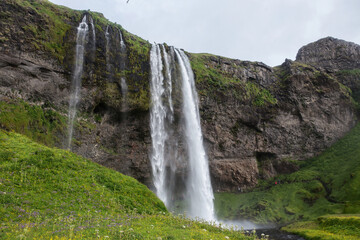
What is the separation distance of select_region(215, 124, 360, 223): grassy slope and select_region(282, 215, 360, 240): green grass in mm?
6458

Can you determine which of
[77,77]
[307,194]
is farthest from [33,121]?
[307,194]

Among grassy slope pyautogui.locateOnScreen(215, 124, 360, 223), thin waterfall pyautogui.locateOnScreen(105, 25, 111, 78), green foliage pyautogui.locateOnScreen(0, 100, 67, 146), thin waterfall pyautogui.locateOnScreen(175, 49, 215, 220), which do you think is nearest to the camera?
green foliage pyautogui.locateOnScreen(0, 100, 67, 146)

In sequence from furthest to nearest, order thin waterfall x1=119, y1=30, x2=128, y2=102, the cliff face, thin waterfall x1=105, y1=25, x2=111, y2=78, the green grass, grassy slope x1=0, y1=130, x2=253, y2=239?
1. thin waterfall x1=119, y1=30, x2=128, y2=102
2. thin waterfall x1=105, y1=25, x2=111, y2=78
3. the cliff face
4. the green grass
5. grassy slope x1=0, y1=130, x2=253, y2=239

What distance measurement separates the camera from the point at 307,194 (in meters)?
45.3

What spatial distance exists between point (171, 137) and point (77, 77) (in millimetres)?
16932

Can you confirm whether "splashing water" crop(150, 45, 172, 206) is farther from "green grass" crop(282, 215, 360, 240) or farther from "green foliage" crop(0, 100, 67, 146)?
"green grass" crop(282, 215, 360, 240)

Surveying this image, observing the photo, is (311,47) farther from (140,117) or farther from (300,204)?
(140,117)

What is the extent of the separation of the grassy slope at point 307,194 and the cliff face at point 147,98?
292cm

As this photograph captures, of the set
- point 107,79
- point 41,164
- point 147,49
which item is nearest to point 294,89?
point 147,49

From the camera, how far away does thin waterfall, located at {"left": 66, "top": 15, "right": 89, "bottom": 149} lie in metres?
32.7

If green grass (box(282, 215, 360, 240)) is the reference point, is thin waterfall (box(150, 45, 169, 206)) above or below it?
above

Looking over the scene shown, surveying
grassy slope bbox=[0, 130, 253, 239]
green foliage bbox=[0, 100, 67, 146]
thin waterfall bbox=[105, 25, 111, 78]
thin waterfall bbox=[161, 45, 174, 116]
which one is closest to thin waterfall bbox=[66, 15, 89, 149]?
green foliage bbox=[0, 100, 67, 146]

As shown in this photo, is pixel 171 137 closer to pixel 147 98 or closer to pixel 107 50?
pixel 147 98

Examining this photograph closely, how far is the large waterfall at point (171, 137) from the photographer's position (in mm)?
37938
